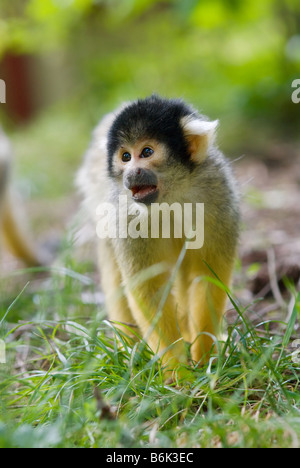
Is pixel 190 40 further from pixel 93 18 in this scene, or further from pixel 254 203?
pixel 254 203

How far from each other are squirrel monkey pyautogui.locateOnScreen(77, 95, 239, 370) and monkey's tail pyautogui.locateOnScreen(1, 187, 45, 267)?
2.45 meters

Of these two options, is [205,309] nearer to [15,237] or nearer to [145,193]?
[145,193]

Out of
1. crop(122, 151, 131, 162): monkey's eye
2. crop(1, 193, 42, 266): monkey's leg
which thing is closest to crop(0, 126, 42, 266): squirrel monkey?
crop(1, 193, 42, 266): monkey's leg

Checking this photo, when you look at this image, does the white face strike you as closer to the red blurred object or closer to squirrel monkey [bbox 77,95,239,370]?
squirrel monkey [bbox 77,95,239,370]

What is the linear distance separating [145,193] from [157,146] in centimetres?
25

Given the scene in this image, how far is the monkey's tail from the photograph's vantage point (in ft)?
17.1

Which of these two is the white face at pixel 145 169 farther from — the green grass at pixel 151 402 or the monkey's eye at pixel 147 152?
the green grass at pixel 151 402

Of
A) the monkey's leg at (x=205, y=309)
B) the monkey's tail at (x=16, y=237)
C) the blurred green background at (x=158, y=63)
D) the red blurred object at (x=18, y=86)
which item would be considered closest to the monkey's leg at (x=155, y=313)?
the monkey's leg at (x=205, y=309)

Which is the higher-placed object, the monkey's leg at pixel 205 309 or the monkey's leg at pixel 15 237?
the monkey's leg at pixel 15 237

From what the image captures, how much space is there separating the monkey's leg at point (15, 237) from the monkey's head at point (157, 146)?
2747mm

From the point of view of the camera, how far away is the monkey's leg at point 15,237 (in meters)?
5.22

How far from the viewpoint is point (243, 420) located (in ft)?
6.05

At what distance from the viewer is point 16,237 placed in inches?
206
